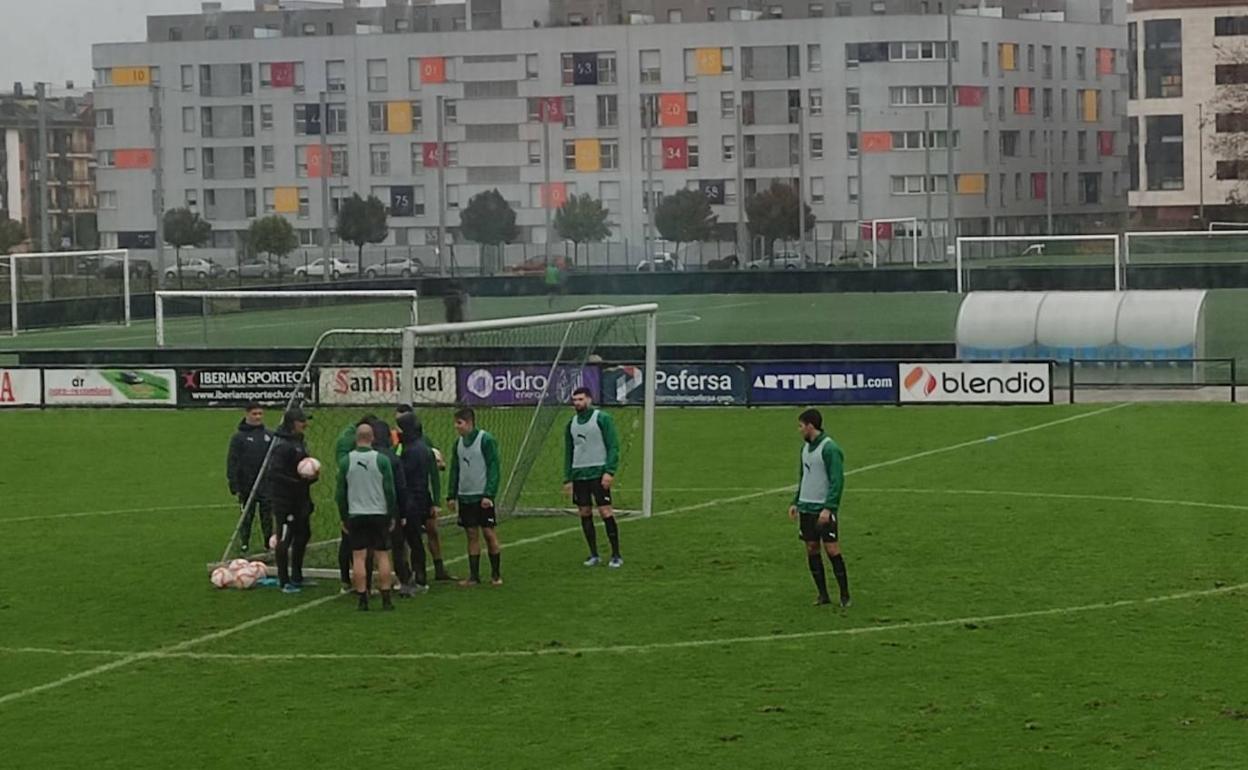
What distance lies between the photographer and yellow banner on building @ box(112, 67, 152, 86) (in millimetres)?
86812

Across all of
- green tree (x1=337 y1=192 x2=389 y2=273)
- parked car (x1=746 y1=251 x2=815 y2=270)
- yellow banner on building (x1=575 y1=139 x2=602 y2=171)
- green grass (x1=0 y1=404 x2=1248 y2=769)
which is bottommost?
green grass (x1=0 y1=404 x2=1248 y2=769)

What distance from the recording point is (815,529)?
72.2 ft

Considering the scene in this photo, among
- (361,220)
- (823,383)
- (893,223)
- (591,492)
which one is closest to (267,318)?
(361,220)

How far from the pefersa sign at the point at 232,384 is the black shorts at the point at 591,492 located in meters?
26.3

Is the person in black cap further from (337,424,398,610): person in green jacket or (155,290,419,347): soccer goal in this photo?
(155,290,419,347): soccer goal

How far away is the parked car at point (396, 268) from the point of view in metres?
88.2

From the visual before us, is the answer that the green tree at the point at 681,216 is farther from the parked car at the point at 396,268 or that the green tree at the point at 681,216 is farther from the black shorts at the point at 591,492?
the black shorts at the point at 591,492

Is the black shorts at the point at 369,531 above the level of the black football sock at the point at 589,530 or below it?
above

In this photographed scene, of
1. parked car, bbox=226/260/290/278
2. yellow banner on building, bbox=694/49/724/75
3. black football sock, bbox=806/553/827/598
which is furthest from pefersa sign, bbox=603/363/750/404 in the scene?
parked car, bbox=226/260/290/278

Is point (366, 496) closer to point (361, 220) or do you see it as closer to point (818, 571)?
point (818, 571)

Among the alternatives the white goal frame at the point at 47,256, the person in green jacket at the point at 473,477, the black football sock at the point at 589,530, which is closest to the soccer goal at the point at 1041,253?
the white goal frame at the point at 47,256

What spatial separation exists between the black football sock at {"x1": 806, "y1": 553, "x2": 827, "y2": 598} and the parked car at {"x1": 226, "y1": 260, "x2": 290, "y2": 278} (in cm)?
6802

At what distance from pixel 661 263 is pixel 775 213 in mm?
6969

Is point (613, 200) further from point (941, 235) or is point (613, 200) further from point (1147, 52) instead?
point (1147, 52)
